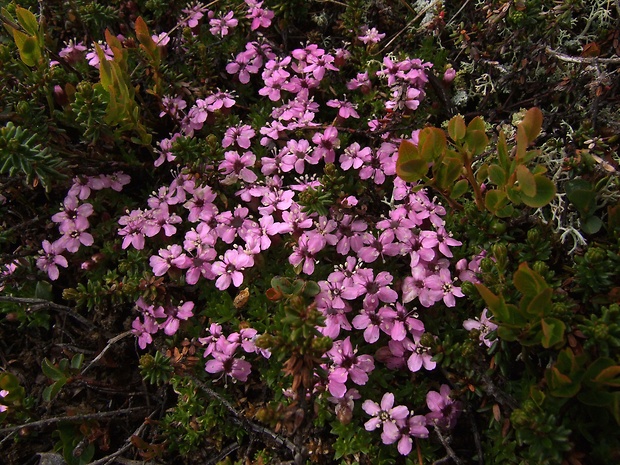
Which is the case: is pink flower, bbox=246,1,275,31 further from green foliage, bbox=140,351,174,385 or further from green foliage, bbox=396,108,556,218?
green foliage, bbox=140,351,174,385

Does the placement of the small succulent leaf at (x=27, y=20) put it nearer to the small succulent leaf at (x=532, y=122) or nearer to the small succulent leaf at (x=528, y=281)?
the small succulent leaf at (x=532, y=122)

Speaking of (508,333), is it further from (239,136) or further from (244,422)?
(239,136)

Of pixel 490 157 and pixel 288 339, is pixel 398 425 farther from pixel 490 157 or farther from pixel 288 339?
pixel 490 157

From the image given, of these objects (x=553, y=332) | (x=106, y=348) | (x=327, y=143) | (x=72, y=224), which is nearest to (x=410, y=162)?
(x=553, y=332)

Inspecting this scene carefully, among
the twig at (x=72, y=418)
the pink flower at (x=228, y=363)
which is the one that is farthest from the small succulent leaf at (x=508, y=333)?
the twig at (x=72, y=418)

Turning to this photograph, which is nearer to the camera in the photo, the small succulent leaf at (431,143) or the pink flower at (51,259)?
the small succulent leaf at (431,143)

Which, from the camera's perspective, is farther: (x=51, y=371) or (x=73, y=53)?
(x=73, y=53)

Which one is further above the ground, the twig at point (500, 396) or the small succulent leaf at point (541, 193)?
the small succulent leaf at point (541, 193)
